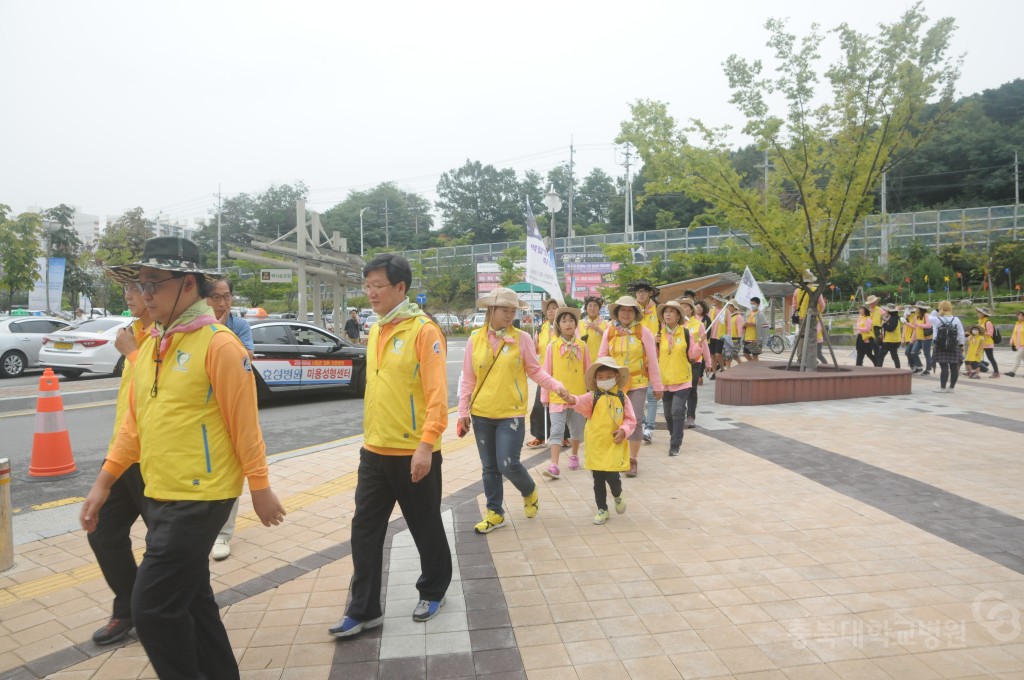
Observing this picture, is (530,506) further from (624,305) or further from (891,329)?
(891,329)

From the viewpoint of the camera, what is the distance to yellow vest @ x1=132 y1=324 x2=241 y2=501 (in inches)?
91.4

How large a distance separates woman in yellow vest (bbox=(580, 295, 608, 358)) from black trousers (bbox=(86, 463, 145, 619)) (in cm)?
430

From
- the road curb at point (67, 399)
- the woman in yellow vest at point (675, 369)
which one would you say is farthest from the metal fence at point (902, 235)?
the road curb at point (67, 399)

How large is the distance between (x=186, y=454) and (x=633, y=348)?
4.41m

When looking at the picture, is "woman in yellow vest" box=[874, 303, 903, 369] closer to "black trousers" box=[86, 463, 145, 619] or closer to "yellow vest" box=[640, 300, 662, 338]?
"yellow vest" box=[640, 300, 662, 338]

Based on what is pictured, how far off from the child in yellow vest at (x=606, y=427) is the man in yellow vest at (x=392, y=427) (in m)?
1.71

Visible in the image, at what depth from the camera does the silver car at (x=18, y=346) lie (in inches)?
578

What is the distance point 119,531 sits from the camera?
9.81 ft

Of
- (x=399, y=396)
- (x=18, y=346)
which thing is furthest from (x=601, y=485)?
(x=18, y=346)

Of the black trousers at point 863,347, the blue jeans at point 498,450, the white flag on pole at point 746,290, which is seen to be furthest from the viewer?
the black trousers at point 863,347

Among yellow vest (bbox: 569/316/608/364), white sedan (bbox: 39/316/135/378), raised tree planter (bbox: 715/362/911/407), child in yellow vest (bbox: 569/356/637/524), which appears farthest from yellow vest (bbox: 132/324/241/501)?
white sedan (bbox: 39/316/135/378)

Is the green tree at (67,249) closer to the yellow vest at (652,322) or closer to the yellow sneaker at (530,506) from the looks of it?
the yellow vest at (652,322)

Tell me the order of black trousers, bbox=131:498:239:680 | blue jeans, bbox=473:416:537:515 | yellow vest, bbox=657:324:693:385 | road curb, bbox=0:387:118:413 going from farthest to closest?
road curb, bbox=0:387:118:413
yellow vest, bbox=657:324:693:385
blue jeans, bbox=473:416:537:515
black trousers, bbox=131:498:239:680

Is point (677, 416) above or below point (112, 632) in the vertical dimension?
above
